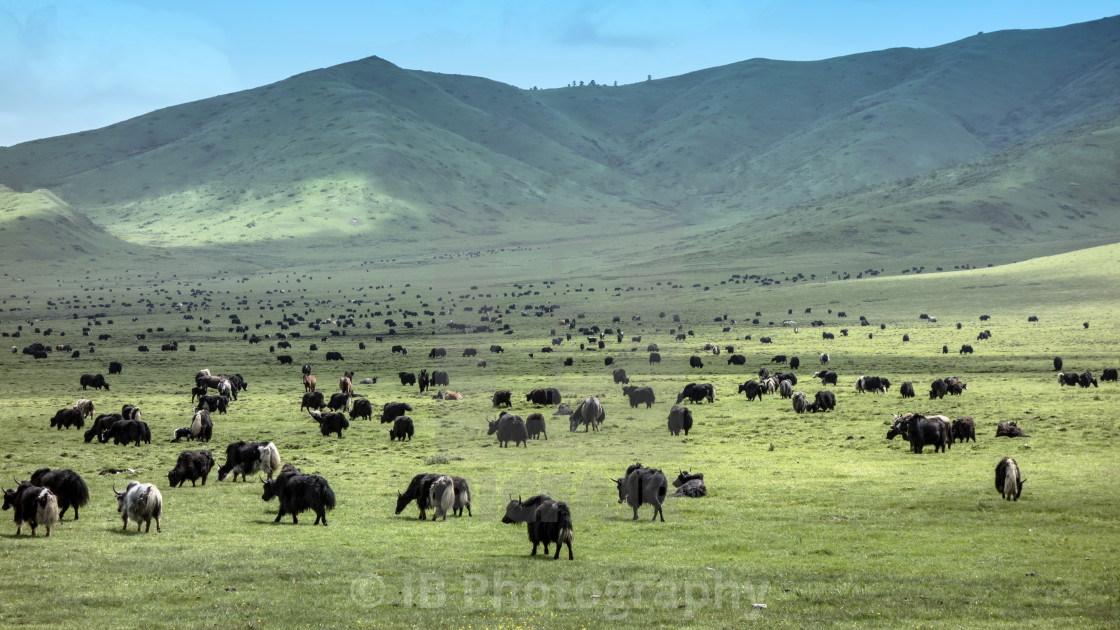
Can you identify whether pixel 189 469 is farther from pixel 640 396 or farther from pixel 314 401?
pixel 640 396

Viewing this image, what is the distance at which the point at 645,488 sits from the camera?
23031mm

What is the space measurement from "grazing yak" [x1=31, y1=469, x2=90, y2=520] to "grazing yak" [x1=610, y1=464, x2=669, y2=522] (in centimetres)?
1268

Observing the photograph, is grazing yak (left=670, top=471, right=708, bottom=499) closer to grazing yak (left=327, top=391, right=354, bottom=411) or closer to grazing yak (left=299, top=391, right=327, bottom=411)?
grazing yak (left=327, top=391, right=354, bottom=411)

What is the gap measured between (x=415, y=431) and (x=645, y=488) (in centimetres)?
1689

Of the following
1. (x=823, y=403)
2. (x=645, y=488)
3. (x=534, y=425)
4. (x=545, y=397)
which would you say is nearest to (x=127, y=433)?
(x=534, y=425)

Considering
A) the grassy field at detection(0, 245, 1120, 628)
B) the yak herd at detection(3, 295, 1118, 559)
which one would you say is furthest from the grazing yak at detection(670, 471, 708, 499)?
the grassy field at detection(0, 245, 1120, 628)

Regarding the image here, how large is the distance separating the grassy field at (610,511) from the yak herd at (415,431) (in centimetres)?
56

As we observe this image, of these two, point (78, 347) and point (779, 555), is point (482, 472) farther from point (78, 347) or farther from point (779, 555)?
point (78, 347)

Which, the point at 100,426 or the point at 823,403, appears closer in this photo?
the point at 100,426

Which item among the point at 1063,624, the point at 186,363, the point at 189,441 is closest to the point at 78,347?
the point at 186,363

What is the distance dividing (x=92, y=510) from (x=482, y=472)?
10.7m

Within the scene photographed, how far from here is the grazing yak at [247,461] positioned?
92.8ft

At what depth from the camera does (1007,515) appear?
872 inches

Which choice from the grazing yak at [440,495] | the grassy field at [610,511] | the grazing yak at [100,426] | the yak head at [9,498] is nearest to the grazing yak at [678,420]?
the grassy field at [610,511]
